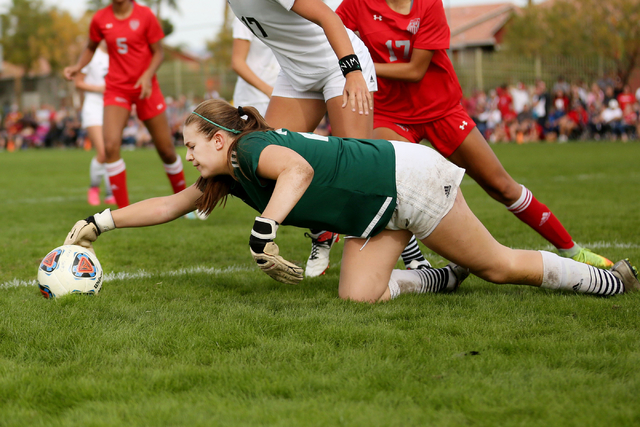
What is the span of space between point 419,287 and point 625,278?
3.63ft

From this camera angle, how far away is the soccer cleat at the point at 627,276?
3.76m

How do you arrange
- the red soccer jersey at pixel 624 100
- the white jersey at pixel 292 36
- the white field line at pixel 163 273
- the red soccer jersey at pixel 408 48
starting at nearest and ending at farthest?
1. the white jersey at pixel 292 36
2. the white field line at pixel 163 273
3. the red soccer jersey at pixel 408 48
4. the red soccer jersey at pixel 624 100

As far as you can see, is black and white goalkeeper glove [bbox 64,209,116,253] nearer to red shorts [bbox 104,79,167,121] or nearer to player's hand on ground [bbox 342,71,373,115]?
player's hand on ground [bbox 342,71,373,115]

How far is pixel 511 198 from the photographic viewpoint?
4480mm

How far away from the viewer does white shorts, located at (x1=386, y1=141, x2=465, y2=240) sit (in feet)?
11.3

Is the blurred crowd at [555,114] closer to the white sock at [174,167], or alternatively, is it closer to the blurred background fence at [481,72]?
the blurred background fence at [481,72]

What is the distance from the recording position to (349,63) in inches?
143

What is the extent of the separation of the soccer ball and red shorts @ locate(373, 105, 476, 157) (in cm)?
202

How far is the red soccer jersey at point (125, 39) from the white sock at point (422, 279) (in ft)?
13.8

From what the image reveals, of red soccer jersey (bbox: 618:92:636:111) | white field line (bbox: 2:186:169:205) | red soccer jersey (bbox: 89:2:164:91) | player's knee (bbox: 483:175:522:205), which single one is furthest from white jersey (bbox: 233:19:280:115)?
red soccer jersey (bbox: 618:92:636:111)

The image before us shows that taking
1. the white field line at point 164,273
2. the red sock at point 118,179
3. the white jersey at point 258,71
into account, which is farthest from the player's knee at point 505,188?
the red sock at point 118,179

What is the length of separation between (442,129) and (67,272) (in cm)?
242

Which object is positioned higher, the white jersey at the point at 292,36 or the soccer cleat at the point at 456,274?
the white jersey at the point at 292,36

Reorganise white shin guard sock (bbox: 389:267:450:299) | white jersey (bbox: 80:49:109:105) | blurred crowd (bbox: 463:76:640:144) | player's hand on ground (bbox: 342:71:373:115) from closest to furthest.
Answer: player's hand on ground (bbox: 342:71:373:115) → white shin guard sock (bbox: 389:267:450:299) → white jersey (bbox: 80:49:109:105) → blurred crowd (bbox: 463:76:640:144)
